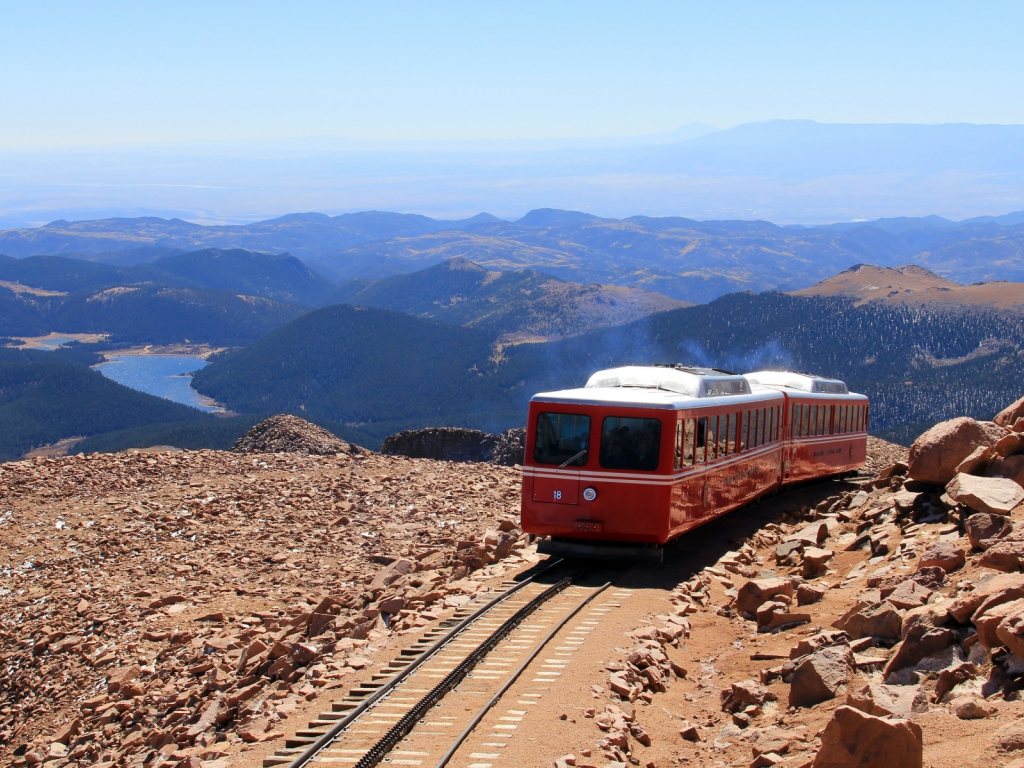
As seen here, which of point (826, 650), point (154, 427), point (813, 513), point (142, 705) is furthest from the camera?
point (154, 427)

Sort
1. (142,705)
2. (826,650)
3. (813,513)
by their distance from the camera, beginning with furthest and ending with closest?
(813,513) < (142,705) < (826,650)

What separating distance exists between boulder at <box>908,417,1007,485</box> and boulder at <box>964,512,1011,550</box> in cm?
384

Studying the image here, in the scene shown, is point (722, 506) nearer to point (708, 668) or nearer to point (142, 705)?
point (708, 668)

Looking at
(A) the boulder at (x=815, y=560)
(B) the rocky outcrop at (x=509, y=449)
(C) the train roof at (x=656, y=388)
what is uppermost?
(C) the train roof at (x=656, y=388)

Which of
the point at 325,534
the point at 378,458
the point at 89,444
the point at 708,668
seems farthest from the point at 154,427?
the point at 708,668

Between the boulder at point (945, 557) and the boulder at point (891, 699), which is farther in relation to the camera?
the boulder at point (945, 557)

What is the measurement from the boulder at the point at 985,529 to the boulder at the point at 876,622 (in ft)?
5.78

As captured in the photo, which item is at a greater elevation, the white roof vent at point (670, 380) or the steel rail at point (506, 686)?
the white roof vent at point (670, 380)

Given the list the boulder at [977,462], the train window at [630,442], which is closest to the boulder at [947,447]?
the boulder at [977,462]

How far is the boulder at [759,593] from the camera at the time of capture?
534 inches

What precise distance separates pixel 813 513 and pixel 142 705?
1471 centimetres

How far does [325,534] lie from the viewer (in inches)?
784

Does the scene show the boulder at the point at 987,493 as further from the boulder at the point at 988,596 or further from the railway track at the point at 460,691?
the railway track at the point at 460,691

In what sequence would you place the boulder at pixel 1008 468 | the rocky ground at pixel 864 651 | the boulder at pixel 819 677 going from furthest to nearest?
the boulder at pixel 1008 468, the boulder at pixel 819 677, the rocky ground at pixel 864 651
